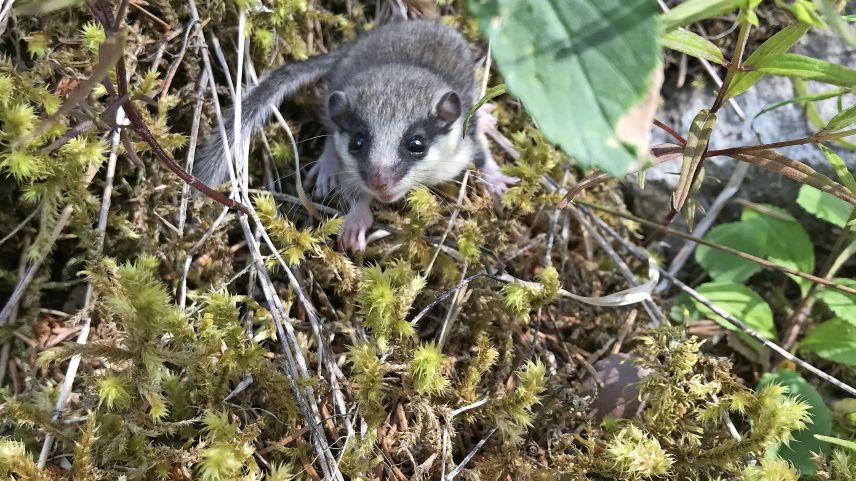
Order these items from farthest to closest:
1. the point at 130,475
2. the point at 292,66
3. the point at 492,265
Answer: the point at 292,66, the point at 492,265, the point at 130,475

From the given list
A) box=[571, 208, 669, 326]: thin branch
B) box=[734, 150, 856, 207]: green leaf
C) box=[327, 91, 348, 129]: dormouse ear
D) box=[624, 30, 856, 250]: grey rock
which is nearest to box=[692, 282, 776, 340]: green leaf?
box=[571, 208, 669, 326]: thin branch

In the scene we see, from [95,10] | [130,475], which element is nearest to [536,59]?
[95,10]

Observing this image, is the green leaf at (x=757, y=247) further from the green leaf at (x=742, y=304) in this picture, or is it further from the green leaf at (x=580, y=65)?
the green leaf at (x=580, y=65)

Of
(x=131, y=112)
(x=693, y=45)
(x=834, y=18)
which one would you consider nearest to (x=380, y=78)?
(x=131, y=112)

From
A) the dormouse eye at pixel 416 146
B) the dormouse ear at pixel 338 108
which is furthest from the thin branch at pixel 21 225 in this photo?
the dormouse eye at pixel 416 146

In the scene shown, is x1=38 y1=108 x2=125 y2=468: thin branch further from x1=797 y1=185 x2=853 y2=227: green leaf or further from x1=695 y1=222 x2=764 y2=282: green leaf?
x1=797 y1=185 x2=853 y2=227: green leaf

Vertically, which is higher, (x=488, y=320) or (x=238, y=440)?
(x=488, y=320)

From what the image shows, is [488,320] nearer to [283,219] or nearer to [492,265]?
[492,265]
